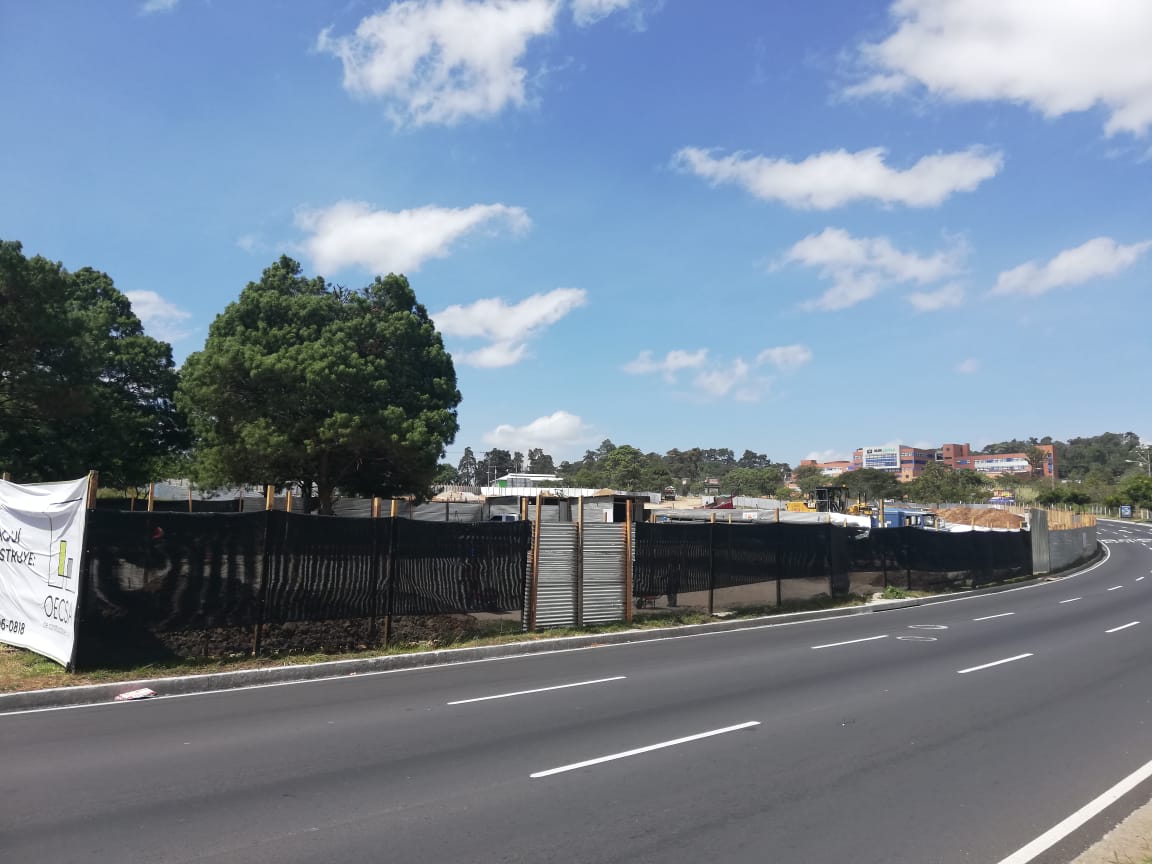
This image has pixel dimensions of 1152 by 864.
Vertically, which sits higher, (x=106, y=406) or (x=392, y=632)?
(x=106, y=406)

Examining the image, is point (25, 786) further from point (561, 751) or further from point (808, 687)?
point (808, 687)

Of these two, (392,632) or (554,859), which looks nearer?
(554,859)

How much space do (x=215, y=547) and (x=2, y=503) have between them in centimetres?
330

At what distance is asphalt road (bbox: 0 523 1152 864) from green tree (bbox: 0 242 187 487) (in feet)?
65.6

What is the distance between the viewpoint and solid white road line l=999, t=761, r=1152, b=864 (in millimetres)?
5363

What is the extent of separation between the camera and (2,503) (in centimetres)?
1208

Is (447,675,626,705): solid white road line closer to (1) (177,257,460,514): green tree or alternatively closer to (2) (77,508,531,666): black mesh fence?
(2) (77,508,531,666): black mesh fence

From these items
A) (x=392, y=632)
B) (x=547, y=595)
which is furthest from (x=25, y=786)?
(x=547, y=595)

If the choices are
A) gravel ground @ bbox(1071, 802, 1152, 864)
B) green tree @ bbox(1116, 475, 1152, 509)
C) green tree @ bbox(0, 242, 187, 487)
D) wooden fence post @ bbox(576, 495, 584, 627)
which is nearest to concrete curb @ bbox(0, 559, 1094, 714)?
wooden fence post @ bbox(576, 495, 584, 627)

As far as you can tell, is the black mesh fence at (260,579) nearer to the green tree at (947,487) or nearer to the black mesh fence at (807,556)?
the black mesh fence at (807,556)

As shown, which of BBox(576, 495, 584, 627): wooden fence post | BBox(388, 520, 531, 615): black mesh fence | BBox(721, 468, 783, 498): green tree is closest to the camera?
BBox(388, 520, 531, 615): black mesh fence

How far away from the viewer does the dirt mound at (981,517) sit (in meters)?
68.0

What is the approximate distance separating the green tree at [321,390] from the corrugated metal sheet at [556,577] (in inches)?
729

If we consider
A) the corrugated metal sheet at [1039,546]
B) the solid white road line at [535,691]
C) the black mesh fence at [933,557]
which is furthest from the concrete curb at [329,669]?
the corrugated metal sheet at [1039,546]
